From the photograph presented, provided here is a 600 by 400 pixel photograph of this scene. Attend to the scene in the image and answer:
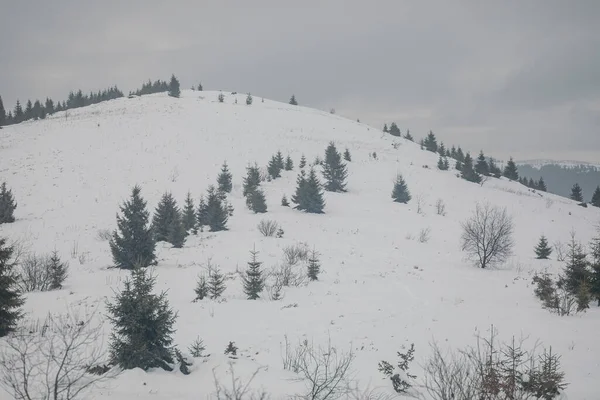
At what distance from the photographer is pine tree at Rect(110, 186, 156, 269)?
18516mm

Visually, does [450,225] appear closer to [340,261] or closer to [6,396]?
[340,261]

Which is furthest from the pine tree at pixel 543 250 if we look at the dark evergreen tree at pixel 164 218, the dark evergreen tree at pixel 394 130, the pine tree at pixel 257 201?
the dark evergreen tree at pixel 394 130

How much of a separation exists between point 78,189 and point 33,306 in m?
29.7

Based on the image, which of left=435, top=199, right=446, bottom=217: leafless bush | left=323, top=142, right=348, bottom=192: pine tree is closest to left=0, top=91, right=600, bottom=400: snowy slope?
left=435, top=199, right=446, bottom=217: leafless bush

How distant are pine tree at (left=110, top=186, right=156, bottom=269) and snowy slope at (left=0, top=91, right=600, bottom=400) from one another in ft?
3.36

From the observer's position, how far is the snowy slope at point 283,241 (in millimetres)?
9977

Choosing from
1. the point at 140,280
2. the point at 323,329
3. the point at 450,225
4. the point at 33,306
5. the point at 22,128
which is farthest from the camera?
the point at 22,128

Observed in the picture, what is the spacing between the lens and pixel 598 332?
10.1 metres

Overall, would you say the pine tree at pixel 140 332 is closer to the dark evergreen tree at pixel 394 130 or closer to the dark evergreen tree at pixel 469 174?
the dark evergreen tree at pixel 469 174

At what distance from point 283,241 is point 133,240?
10.3m

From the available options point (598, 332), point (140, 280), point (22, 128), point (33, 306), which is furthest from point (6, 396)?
point (22, 128)

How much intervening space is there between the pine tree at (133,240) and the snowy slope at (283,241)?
1025 mm

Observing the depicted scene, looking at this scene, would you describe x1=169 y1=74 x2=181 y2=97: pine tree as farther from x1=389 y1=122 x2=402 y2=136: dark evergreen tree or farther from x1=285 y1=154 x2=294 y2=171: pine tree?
x1=389 y1=122 x2=402 y2=136: dark evergreen tree

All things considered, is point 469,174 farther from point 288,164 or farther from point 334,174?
point 288,164
